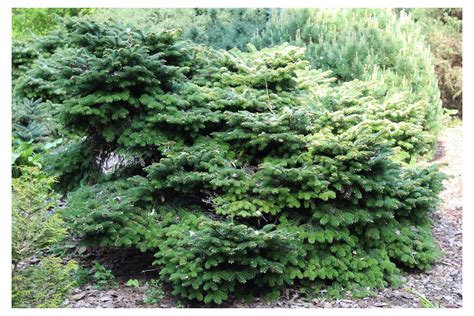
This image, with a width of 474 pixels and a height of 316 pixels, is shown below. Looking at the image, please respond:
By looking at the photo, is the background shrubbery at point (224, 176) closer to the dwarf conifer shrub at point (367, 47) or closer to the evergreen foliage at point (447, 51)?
the dwarf conifer shrub at point (367, 47)

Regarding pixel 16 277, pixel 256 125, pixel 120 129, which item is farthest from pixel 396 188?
pixel 16 277

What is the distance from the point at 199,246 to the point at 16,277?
3.98ft

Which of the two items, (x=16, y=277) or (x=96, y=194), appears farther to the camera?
(x=96, y=194)

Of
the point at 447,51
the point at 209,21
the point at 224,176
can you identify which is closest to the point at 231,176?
the point at 224,176

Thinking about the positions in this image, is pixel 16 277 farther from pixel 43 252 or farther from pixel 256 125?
pixel 256 125

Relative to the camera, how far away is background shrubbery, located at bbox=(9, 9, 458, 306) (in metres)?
4.04

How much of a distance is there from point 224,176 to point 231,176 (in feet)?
0.18

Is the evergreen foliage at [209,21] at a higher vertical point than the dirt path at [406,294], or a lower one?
higher

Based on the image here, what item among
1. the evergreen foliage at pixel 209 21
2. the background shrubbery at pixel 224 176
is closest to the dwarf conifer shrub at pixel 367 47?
the evergreen foliage at pixel 209 21

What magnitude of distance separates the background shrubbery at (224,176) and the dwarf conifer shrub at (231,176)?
0.01 meters

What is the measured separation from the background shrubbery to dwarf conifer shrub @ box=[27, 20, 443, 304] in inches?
0.5

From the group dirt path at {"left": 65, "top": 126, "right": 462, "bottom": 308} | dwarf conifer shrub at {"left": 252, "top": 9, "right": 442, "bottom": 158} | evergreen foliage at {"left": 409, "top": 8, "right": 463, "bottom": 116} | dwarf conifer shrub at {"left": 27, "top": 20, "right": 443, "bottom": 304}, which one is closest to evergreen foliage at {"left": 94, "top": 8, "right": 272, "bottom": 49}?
dwarf conifer shrub at {"left": 252, "top": 9, "right": 442, "bottom": 158}

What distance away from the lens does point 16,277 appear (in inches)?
147

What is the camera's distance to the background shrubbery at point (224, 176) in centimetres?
404
